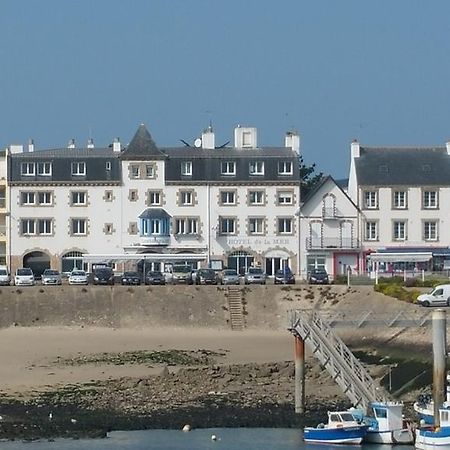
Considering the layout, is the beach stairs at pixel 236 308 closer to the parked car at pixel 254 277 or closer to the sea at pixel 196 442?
the parked car at pixel 254 277

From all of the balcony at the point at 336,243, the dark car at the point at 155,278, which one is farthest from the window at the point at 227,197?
the dark car at the point at 155,278

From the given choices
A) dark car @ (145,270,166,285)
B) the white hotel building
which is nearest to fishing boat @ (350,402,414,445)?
dark car @ (145,270,166,285)

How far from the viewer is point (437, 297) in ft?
246

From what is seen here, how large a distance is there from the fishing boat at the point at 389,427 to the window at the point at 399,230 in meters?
54.9

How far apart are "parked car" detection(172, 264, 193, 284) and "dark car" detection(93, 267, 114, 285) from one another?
3227 millimetres

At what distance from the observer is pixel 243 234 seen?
102188 millimetres

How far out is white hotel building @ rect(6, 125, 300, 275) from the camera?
102m

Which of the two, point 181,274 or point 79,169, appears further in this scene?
point 79,169

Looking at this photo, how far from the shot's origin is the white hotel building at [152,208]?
102062 mm

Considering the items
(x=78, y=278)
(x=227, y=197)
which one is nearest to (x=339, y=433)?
(x=78, y=278)

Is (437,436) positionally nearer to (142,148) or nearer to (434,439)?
(434,439)

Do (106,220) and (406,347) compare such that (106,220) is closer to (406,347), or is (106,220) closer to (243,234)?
(243,234)

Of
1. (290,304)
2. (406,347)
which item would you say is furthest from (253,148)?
(406,347)

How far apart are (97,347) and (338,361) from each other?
24.0m
